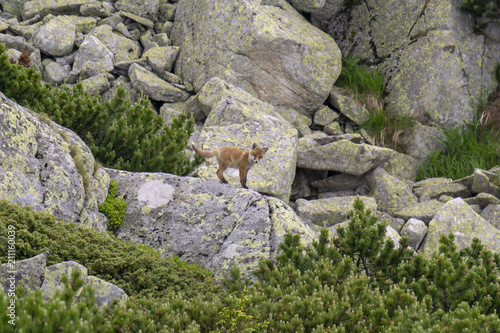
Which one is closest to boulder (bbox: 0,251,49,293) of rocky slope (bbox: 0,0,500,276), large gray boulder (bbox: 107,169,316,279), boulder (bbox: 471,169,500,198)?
large gray boulder (bbox: 107,169,316,279)

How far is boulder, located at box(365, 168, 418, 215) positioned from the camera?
563 inches

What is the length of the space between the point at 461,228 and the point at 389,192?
258 centimetres

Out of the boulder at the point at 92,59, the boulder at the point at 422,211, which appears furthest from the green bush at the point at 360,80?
the boulder at the point at 92,59

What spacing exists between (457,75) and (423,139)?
2589mm

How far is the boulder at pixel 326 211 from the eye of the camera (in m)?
13.2

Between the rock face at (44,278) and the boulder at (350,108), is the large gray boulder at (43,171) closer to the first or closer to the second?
the rock face at (44,278)

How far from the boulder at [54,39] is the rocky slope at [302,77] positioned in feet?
0.15

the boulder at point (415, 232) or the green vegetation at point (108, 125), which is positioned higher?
the green vegetation at point (108, 125)

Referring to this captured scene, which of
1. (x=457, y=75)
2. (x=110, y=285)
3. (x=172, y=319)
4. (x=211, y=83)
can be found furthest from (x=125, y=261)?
(x=457, y=75)

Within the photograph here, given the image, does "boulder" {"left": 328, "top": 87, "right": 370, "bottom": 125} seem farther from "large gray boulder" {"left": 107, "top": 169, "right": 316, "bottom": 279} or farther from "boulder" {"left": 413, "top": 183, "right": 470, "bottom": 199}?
"large gray boulder" {"left": 107, "top": 169, "right": 316, "bottom": 279}

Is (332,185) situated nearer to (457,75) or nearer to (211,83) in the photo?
(211,83)

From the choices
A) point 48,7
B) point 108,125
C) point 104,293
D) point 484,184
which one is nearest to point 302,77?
point 484,184

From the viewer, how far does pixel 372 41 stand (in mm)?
18312

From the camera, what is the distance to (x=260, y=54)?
1608 cm
